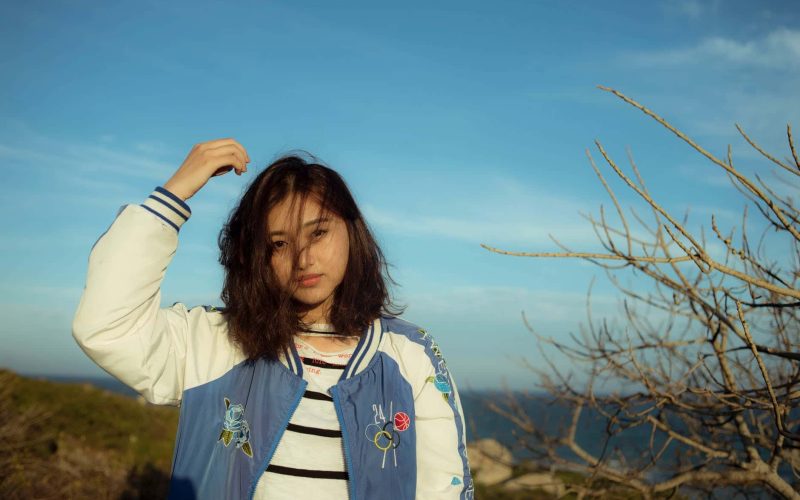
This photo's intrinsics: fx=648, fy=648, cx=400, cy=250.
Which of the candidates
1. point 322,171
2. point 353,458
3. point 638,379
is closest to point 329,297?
point 322,171

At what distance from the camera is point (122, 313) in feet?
5.76

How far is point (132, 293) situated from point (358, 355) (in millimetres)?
778

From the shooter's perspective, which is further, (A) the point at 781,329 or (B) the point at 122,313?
(A) the point at 781,329

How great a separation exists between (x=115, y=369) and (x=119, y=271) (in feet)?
0.97

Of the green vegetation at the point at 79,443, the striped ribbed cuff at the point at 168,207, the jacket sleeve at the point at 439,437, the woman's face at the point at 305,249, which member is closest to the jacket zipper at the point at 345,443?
the jacket sleeve at the point at 439,437

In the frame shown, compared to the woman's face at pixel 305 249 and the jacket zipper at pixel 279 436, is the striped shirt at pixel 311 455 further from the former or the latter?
the woman's face at pixel 305 249

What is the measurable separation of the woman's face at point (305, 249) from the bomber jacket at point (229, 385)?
0.77 feet

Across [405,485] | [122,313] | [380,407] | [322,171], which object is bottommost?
[405,485]

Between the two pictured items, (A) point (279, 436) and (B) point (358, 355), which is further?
(B) point (358, 355)

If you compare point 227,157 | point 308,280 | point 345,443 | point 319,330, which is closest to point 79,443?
point 319,330

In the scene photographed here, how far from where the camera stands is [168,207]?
183 cm

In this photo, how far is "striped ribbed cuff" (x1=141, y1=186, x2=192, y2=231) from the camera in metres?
1.81

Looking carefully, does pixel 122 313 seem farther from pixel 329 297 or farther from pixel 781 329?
pixel 781 329

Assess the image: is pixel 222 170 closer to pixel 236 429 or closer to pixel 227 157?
pixel 227 157
